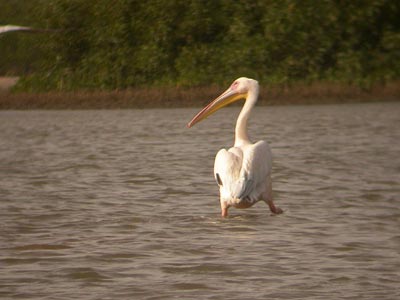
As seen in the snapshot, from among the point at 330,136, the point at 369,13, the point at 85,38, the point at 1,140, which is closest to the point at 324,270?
the point at 330,136

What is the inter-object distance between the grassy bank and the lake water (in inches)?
268

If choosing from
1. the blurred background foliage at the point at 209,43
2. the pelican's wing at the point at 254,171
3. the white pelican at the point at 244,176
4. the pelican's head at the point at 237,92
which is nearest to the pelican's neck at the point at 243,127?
the pelican's head at the point at 237,92

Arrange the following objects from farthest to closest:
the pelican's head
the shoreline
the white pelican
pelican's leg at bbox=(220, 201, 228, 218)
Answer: the shoreline < the pelican's head < pelican's leg at bbox=(220, 201, 228, 218) < the white pelican

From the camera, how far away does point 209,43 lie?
91.7ft

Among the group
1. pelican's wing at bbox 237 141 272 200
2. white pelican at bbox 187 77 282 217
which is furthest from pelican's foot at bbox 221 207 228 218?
pelican's wing at bbox 237 141 272 200

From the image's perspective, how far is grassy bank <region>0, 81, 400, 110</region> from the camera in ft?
77.4

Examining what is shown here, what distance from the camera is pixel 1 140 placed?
694 inches

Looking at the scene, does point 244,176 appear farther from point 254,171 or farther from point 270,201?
point 270,201

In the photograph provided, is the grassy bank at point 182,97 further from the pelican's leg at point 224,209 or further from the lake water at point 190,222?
the pelican's leg at point 224,209

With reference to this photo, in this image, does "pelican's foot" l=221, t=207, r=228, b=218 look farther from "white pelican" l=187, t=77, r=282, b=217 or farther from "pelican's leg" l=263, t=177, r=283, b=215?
"pelican's leg" l=263, t=177, r=283, b=215

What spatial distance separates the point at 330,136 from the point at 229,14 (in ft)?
42.2

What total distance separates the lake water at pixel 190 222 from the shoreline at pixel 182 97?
6.79 metres

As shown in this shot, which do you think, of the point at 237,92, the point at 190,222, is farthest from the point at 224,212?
the point at 237,92

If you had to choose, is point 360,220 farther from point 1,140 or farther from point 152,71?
point 152,71
